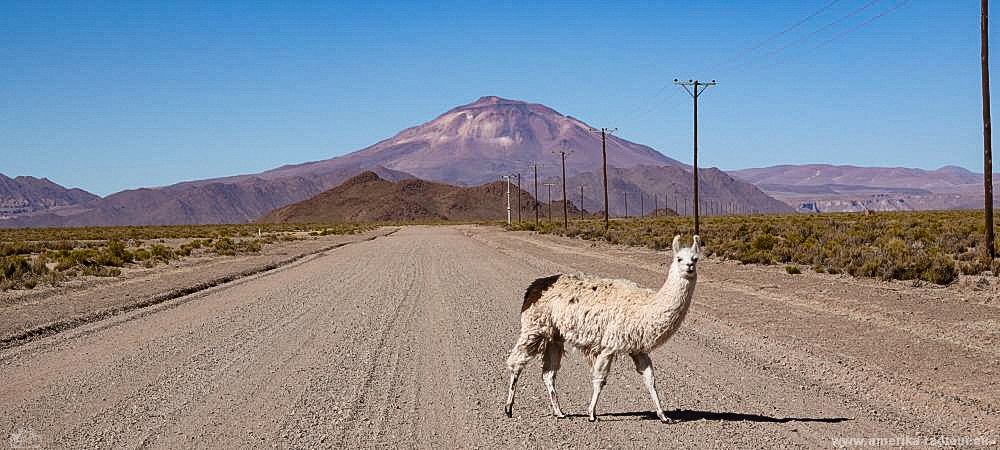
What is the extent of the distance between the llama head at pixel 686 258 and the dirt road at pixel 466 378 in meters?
1.46

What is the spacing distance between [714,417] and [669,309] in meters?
1.41

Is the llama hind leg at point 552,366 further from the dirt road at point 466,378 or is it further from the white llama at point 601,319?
the dirt road at point 466,378

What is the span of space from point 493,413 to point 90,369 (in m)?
5.90

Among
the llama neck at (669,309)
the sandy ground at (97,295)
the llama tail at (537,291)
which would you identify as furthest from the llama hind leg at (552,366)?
the sandy ground at (97,295)

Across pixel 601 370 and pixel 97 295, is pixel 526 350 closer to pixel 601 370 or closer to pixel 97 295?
pixel 601 370

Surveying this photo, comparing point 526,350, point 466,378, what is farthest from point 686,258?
point 466,378

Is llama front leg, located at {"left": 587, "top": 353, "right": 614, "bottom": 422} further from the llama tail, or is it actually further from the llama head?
the llama head

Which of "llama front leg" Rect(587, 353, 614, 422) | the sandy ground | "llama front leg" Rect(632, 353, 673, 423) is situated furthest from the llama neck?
the sandy ground

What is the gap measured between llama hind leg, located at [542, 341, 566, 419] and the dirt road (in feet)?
0.62

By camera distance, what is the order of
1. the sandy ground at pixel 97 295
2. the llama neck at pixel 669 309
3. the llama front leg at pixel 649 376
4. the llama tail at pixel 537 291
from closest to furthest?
1. the llama neck at pixel 669 309
2. the llama front leg at pixel 649 376
3. the llama tail at pixel 537 291
4. the sandy ground at pixel 97 295

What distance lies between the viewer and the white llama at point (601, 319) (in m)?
7.05

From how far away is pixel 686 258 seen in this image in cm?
680

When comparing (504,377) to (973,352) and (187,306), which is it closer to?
(973,352)

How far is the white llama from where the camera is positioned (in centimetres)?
705
